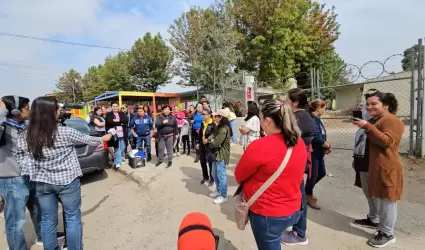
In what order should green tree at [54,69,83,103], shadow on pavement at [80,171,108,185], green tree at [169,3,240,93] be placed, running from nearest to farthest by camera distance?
1. shadow on pavement at [80,171,108,185]
2. green tree at [169,3,240,93]
3. green tree at [54,69,83,103]

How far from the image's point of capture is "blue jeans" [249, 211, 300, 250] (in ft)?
5.73

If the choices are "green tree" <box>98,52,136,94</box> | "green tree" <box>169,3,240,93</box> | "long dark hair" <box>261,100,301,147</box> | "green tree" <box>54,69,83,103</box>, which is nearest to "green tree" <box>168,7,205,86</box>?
"green tree" <box>169,3,240,93</box>

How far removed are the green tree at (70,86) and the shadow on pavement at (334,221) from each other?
139 ft

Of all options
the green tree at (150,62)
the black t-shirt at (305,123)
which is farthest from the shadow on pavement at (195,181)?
the green tree at (150,62)

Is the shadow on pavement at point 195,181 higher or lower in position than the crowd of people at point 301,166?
lower

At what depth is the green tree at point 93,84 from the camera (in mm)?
32281

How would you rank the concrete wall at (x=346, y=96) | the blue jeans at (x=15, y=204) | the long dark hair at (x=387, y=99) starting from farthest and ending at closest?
the concrete wall at (x=346, y=96) → the long dark hair at (x=387, y=99) → the blue jeans at (x=15, y=204)

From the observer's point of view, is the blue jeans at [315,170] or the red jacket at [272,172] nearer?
the red jacket at [272,172]

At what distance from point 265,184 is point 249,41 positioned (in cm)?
1929

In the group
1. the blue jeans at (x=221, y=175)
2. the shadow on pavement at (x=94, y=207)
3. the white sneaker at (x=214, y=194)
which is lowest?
the shadow on pavement at (x=94, y=207)

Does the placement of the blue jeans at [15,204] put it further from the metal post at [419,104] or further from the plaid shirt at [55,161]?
the metal post at [419,104]

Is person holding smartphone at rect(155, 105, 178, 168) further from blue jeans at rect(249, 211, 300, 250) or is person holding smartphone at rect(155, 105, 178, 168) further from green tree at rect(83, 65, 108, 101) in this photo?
green tree at rect(83, 65, 108, 101)

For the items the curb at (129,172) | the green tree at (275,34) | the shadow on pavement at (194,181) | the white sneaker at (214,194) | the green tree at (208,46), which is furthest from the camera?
the green tree at (275,34)

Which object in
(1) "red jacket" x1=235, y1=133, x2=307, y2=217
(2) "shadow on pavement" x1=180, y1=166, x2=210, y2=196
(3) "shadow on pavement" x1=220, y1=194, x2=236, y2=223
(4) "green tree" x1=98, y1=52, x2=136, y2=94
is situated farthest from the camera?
(4) "green tree" x1=98, y1=52, x2=136, y2=94
